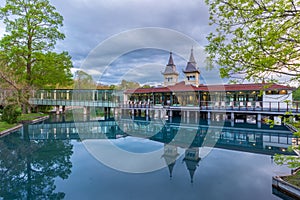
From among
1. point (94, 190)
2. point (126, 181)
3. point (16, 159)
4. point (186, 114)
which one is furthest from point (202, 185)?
point (186, 114)

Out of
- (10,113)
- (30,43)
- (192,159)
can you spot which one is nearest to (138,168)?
(192,159)

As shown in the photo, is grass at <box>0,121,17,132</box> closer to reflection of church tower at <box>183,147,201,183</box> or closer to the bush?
the bush

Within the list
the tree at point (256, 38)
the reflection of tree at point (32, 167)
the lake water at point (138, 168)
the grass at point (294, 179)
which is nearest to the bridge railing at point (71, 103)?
the lake water at point (138, 168)

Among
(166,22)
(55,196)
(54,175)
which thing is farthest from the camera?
(166,22)

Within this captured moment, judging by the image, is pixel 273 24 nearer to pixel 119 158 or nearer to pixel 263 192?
pixel 263 192

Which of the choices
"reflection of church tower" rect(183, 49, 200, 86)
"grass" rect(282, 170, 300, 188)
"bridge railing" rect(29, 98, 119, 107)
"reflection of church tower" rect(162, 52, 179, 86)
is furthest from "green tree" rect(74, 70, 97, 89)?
"grass" rect(282, 170, 300, 188)

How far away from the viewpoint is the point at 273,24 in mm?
2980

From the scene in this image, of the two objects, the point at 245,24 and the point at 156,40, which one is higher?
the point at 156,40

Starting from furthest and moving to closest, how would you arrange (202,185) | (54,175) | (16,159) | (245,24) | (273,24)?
(16,159), (54,175), (202,185), (245,24), (273,24)

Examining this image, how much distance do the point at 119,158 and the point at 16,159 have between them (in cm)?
404

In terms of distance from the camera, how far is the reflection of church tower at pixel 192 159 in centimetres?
661

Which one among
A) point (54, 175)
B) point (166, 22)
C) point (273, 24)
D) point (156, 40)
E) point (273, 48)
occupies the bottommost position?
point (54, 175)

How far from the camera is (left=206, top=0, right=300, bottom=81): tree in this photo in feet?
9.47

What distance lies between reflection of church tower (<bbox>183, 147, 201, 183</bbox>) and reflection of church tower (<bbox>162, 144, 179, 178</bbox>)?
479mm
